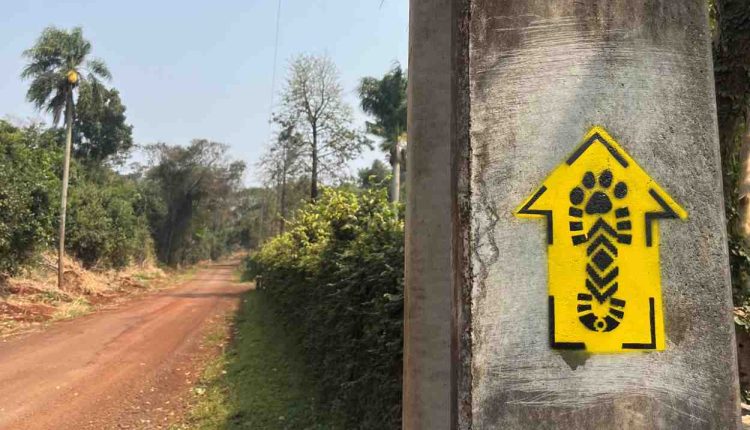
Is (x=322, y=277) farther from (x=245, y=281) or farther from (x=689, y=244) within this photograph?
(x=245, y=281)

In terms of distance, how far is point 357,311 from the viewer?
518cm

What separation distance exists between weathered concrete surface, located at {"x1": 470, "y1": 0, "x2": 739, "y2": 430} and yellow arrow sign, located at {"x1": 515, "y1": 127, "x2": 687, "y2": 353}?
4 cm

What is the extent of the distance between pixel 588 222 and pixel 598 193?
109mm

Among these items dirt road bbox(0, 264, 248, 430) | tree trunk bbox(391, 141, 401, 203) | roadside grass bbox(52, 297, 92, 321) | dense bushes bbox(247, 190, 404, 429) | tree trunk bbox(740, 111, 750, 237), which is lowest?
dirt road bbox(0, 264, 248, 430)

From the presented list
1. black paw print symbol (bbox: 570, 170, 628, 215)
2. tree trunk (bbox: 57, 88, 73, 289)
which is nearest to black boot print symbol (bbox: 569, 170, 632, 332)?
black paw print symbol (bbox: 570, 170, 628, 215)

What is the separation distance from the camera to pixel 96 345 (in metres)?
11.6

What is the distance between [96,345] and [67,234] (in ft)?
53.4

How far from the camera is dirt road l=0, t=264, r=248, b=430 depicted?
267 inches

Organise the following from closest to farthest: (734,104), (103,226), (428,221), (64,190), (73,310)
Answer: (428,221)
(734,104)
(73,310)
(64,190)
(103,226)

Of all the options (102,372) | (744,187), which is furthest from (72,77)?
(744,187)

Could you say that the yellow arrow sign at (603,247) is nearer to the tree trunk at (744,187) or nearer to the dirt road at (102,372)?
the tree trunk at (744,187)

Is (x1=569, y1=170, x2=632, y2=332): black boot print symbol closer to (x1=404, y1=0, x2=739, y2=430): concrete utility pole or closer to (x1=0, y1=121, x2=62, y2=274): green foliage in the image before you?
(x1=404, y1=0, x2=739, y2=430): concrete utility pole

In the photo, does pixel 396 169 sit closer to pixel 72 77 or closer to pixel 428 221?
pixel 72 77

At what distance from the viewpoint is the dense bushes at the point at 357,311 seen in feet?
14.2
